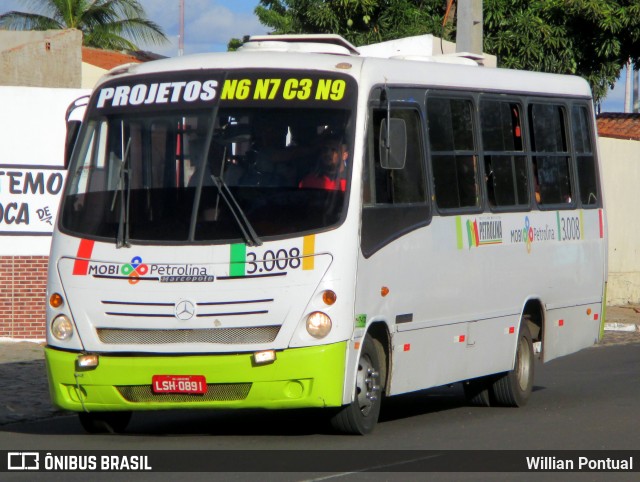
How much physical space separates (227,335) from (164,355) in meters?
0.47

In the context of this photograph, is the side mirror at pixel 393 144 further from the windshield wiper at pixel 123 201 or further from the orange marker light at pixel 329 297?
the windshield wiper at pixel 123 201

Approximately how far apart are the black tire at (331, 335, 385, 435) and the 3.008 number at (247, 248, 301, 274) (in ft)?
2.96

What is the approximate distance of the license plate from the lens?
929 cm

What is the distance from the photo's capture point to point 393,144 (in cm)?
991

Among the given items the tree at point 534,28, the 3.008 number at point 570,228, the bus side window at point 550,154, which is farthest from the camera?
the tree at point 534,28

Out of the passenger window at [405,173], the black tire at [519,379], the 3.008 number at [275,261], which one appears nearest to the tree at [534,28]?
the black tire at [519,379]

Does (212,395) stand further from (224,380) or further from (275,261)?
(275,261)

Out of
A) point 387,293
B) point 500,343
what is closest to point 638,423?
point 500,343

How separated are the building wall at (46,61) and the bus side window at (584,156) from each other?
31.1 feet

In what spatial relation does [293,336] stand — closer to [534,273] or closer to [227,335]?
[227,335]

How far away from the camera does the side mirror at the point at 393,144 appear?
32.3 feet

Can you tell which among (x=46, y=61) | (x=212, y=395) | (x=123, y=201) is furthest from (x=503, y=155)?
(x=46, y=61)

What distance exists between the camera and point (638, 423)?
10.8 m

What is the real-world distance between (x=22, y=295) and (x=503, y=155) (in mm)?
8053
